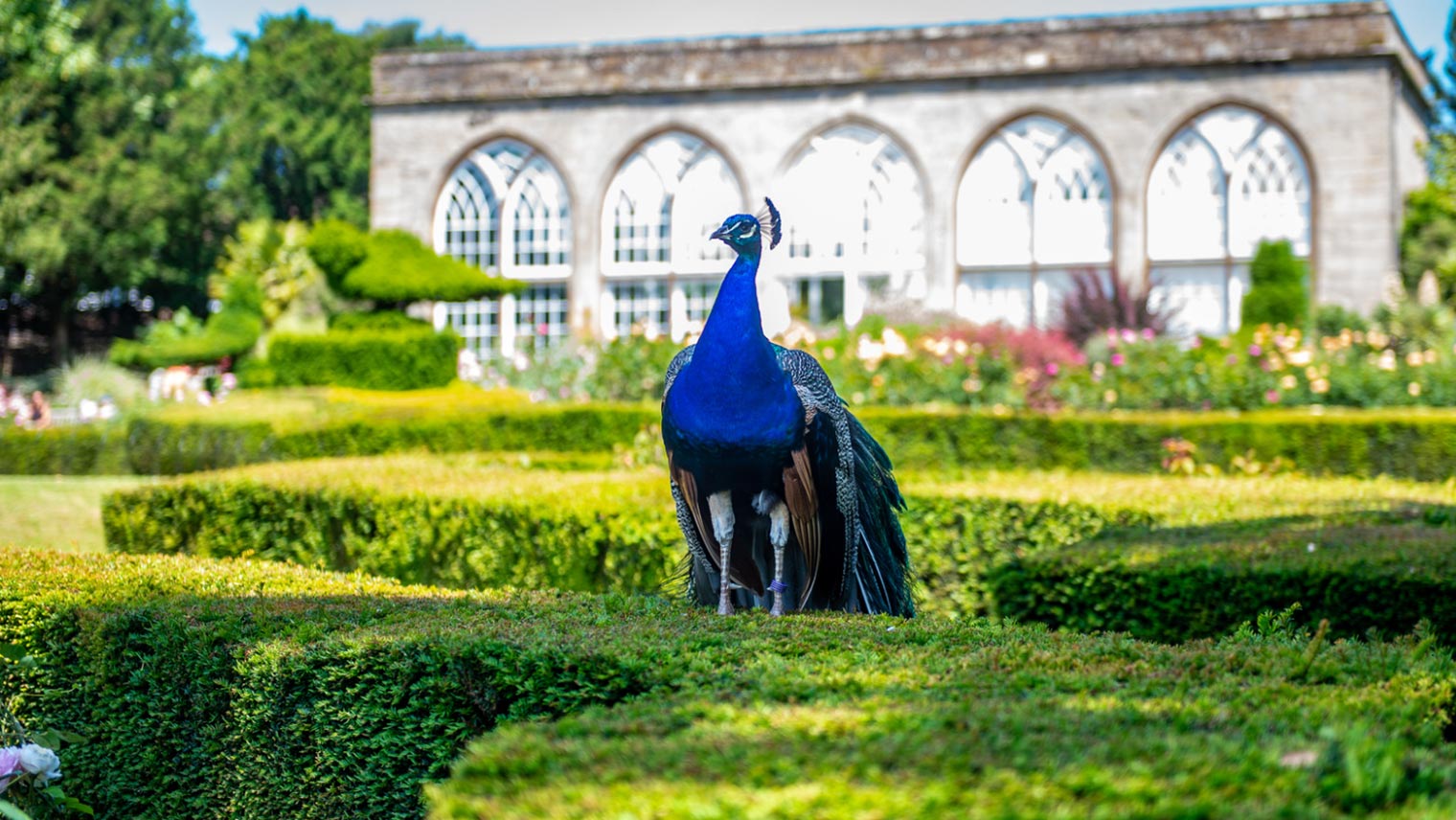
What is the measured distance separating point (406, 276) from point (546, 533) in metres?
11.9

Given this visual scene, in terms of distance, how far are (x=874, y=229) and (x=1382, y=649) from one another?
66.7ft

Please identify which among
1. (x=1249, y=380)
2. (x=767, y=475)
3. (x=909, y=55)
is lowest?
(x=767, y=475)

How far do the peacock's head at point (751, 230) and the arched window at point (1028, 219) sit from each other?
61.7 feet

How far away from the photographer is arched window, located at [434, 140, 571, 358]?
24.5 meters

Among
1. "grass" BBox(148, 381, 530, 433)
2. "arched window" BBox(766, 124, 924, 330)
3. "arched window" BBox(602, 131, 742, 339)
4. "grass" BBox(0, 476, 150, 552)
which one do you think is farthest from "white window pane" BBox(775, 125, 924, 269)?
"grass" BBox(0, 476, 150, 552)

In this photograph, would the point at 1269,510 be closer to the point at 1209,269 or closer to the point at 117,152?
the point at 1209,269

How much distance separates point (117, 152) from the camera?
29.7 meters

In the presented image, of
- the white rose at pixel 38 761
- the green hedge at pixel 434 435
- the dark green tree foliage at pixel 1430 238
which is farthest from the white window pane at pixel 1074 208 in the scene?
the white rose at pixel 38 761

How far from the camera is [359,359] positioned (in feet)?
55.3

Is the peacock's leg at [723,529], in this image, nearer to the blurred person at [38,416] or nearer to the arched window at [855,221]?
the blurred person at [38,416]

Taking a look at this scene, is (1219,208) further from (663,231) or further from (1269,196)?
(663,231)

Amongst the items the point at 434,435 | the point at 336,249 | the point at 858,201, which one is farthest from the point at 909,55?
the point at 434,435

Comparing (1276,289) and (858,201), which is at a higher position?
(858,201)

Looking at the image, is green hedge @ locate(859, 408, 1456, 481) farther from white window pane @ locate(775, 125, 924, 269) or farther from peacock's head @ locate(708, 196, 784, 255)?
white window pane @ locate(775, 125, 924, 269)
